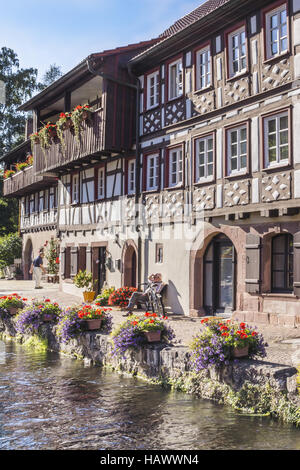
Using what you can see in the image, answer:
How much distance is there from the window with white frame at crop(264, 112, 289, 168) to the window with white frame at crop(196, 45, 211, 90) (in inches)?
105

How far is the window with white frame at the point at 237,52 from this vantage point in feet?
43.3

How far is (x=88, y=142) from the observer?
702 inches

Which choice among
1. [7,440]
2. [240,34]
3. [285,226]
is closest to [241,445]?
[7,440]

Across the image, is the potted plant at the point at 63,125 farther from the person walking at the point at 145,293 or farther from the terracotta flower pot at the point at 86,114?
the person walking at the point at 145,293

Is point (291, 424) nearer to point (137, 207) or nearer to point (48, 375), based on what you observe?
point (48, 375)

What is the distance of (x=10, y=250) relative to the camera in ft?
115

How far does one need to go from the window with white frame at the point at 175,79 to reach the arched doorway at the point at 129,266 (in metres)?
5.15

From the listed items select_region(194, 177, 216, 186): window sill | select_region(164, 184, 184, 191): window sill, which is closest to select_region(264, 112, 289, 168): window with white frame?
select_region(194, 177, 216, 186): window sill

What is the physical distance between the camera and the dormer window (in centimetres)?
1650

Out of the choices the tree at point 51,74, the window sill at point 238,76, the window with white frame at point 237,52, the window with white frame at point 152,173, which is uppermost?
the tree at point 51,74

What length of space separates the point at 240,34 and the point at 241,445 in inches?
418

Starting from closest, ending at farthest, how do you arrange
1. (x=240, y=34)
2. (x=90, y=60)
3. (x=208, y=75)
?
(x=240, y=34), (x=208, y=75), (x=90, y=60)

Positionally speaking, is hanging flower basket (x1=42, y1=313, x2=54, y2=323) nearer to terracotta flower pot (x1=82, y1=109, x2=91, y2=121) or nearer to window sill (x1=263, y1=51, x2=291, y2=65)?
window sill (x1=263, y1=51, x2=291, y2=65)

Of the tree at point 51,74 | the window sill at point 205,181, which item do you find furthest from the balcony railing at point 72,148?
the tree at point 51,74
